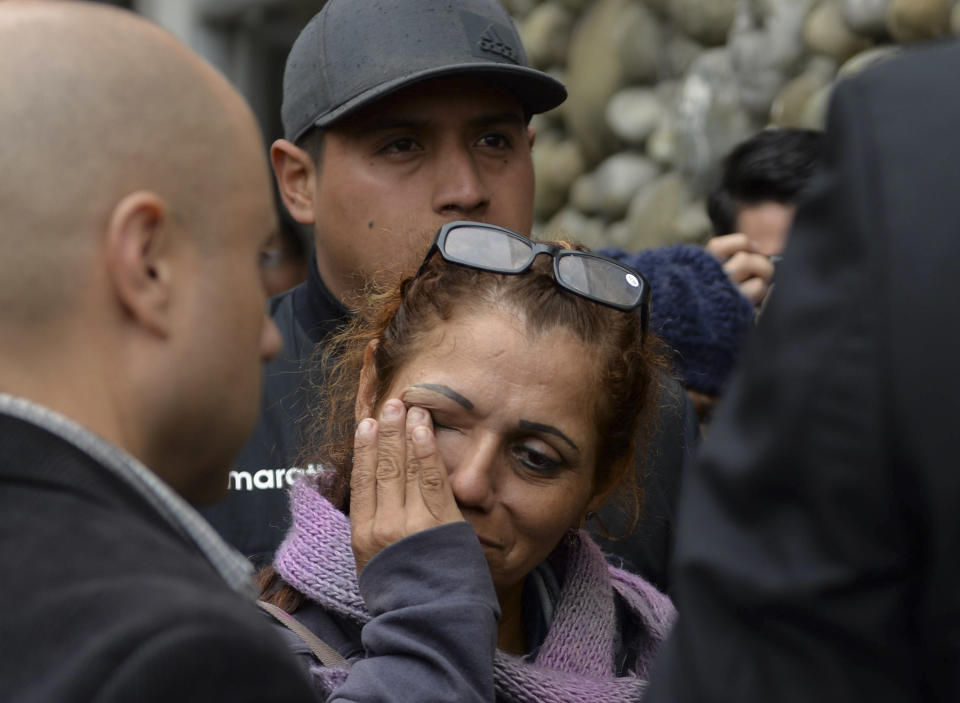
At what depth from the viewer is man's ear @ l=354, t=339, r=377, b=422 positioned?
6.36ft

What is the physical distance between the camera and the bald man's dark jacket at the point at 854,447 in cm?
84

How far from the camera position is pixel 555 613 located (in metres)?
1.91

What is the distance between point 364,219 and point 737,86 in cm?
201

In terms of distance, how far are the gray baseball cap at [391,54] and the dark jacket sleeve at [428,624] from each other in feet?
3.38

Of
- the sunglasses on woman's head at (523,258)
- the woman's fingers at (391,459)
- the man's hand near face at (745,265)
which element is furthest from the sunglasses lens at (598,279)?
the man's hand near face at (745,265)

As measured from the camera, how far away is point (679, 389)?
2.46 meters

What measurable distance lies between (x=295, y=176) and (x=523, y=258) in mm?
833

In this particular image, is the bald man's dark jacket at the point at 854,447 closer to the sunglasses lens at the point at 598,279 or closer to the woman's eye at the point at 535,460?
the woman's eye at the point at 535,460

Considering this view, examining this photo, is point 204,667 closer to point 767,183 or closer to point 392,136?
point 392,136

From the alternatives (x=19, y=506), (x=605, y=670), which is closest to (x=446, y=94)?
(x=605, y=670)

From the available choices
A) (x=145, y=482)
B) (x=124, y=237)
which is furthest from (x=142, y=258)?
(x=145, y=482)

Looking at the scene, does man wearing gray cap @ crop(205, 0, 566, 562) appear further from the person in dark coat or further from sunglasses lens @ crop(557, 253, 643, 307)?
the person in dark coat

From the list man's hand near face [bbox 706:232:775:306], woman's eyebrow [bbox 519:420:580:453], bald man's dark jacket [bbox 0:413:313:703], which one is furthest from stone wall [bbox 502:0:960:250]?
bald man's dark jacket [bbox 0:413:313:703]

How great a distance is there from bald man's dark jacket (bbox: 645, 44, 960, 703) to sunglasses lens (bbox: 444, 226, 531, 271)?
1.02m
